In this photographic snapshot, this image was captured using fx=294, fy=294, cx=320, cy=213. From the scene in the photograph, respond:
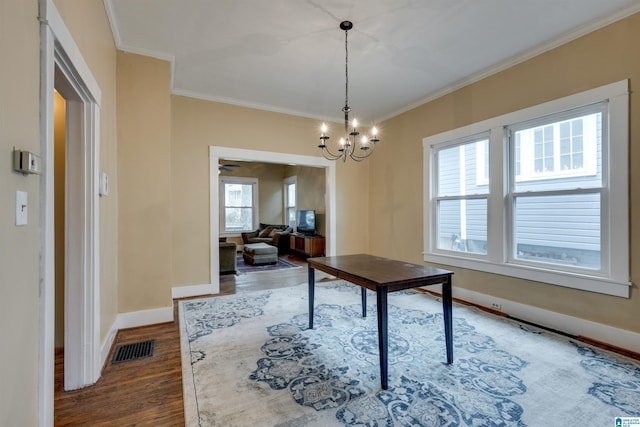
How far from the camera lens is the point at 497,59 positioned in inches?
130

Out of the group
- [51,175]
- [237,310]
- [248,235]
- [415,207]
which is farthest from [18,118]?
[248,235]

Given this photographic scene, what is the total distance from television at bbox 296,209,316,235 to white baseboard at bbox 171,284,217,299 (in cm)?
400

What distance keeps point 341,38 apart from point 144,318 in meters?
3.52

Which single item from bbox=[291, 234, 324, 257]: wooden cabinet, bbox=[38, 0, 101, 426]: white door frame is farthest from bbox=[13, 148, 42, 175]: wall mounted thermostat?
bbox=[291, 234, 324, 257]: wooden cabinet

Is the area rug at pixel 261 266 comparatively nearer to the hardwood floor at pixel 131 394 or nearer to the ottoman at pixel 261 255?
the ottoman at pixel 261 255

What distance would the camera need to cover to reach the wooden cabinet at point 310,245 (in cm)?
737

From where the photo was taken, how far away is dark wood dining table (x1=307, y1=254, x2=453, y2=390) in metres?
1.98

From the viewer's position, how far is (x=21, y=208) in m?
1.08

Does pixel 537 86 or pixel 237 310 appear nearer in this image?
pixel 537 86

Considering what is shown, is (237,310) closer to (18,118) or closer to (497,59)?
(18,118)

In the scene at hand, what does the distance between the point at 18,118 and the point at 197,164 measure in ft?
10.8

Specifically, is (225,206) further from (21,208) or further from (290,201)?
(21,208)

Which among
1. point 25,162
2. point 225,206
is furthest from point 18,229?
point 225,206

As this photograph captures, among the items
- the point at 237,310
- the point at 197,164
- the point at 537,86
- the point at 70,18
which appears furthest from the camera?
the point at 197,164
